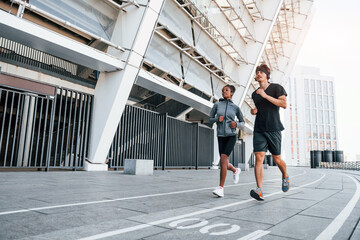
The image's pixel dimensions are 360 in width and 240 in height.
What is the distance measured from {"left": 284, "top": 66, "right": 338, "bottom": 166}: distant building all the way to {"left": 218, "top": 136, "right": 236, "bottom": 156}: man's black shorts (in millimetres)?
101484

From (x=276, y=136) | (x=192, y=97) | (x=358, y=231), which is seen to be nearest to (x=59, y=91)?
(x=192, y=97)

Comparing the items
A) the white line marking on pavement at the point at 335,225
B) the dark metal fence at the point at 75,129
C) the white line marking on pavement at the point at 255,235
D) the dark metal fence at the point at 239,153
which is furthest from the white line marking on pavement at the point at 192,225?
the dark metal fence at the point at 239,153

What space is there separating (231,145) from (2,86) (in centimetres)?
770

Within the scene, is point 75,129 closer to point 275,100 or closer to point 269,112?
point 269,112

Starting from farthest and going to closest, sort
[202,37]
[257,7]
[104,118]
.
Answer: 1. [257,7]
2. [202,37]
3. [104,118]

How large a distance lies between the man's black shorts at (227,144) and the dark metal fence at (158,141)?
305 inches

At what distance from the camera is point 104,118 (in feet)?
33.3

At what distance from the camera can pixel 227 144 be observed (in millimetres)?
4531

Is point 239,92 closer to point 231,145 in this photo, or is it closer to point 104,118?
point 104,118

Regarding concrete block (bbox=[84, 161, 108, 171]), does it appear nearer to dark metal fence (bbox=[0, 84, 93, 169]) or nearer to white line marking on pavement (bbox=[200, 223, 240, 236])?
dark metal fence (bbox=[0, 84, 93, 169])

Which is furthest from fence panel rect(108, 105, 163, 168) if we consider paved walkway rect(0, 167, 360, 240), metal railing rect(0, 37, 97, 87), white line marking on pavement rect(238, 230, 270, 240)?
white line marking on pavement rect(238, 230, 270, 240)

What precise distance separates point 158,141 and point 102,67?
19.4 ft

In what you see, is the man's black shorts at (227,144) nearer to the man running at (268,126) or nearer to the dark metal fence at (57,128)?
the man running at (268,126)

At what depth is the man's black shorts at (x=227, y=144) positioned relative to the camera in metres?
4.48
